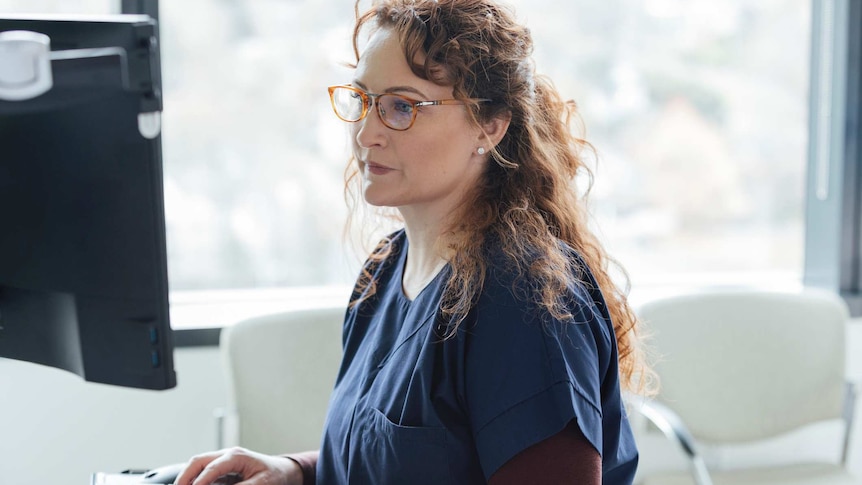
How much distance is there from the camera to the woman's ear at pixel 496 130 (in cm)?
137

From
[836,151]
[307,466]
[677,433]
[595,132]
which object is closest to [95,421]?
[307,466]

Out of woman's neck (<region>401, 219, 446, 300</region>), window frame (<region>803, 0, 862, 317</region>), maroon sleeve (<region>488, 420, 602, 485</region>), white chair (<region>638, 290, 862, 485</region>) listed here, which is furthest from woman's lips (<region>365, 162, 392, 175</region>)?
window frame (<region>803, 0, 862, 317</region>)

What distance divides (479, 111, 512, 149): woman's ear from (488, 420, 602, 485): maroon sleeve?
0.47 meters

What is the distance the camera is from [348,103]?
1.43m

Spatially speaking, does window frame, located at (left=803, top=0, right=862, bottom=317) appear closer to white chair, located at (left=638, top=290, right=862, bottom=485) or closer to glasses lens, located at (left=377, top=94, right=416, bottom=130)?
white chair, located at (left=638, top=290, right=862, bottom=485)

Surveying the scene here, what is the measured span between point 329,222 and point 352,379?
130 cm

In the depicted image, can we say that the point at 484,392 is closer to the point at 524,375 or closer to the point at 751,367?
the point at 524,375

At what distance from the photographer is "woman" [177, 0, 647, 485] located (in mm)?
1113

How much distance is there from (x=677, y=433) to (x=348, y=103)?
1.22m

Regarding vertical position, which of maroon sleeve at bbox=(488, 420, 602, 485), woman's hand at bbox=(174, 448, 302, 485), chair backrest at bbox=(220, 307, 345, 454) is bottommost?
chair backrest at bbox=(220, 307, 345, 454)

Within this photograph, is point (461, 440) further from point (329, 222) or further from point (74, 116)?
point (329, 222)

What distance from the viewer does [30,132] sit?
0.92 metres

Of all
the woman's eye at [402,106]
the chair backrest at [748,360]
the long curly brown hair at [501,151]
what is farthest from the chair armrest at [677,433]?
the woman's eye at [402,106]

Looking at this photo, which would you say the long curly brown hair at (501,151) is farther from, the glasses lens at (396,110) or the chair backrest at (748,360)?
the chair backrest at (748,360)
